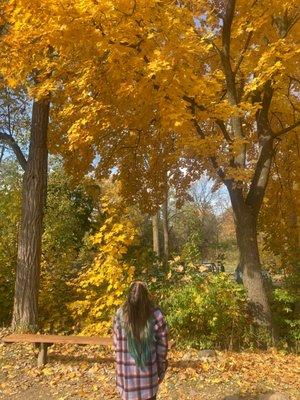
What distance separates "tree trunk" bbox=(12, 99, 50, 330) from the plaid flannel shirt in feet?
16.3

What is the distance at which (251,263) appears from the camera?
9.59 m

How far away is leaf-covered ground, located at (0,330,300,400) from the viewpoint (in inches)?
230

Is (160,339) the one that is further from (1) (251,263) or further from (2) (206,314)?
(1) (251,263)

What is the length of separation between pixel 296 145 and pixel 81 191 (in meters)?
6.92

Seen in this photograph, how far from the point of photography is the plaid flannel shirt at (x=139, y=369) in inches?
145

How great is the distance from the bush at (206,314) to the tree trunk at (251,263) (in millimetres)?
750

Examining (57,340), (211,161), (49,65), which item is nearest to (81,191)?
(211,161)

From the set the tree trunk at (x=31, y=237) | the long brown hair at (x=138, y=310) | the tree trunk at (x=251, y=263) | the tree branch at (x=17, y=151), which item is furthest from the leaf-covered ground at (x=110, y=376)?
the tree branch at (x=17, y=151)

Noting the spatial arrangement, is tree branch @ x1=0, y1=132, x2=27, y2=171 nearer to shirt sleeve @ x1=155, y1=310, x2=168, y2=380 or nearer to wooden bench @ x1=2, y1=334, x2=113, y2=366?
wooden bench @ x1=2, y1=334, x2=113, y2=366

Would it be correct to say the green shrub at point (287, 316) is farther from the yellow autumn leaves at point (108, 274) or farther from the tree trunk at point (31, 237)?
the tree trunk at point (31, 237)

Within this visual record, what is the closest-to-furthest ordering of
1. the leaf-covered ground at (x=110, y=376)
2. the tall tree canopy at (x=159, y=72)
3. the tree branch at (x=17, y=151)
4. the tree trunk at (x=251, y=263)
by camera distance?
1. the leaf-covered ground at (x=110, y=376)
2. the tall tree canopy at (x=159, y=72)
3. the tree branch at (x=17, y=151)
4. the tree trunk at (x=251, y=263)

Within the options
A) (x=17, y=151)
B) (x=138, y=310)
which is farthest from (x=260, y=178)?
(x=138, y=310)

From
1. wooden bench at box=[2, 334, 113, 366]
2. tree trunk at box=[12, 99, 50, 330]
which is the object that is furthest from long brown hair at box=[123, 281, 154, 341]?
tree trunk at box=[12, 99, 50, 330]

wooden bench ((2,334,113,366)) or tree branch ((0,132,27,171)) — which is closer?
wooden bench ((2,334,113,366))
